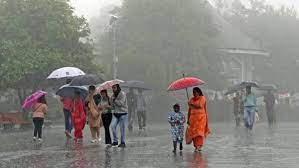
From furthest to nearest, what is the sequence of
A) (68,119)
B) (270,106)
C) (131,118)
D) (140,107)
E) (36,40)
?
(36,40) → (270,106) → (131,118) → (140,107) → (68,119)

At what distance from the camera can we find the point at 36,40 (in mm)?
31688

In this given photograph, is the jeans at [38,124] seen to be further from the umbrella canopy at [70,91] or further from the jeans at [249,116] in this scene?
the jeans at [249,116]

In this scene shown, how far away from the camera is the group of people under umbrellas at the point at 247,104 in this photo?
78.1 feet

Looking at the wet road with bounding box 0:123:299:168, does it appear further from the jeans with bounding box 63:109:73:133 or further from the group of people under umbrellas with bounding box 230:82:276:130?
the group of people under umbrellas with bounding box 230:82:276:130

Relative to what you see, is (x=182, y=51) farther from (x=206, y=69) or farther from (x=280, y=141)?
(x=280, y=141)

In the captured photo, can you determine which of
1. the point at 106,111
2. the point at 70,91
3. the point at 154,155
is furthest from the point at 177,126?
the point at 70,91

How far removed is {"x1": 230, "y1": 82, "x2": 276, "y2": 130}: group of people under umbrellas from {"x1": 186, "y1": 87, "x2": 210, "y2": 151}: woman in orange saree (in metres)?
9.24

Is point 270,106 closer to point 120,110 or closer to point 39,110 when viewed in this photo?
point 39,110

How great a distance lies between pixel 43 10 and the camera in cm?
3123

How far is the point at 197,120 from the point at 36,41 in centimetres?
1828

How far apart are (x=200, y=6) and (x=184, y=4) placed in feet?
4.78

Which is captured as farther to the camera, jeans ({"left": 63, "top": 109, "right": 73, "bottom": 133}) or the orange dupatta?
jeans ({"left": 63, "top": 109, "right": 73, "bottom": 133})

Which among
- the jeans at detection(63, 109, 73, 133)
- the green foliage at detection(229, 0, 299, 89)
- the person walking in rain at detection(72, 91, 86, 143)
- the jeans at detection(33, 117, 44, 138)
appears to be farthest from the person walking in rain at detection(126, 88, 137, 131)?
the green foliage at detection(229, 0, 299, 89)

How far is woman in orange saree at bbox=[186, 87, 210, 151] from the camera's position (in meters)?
14.7
